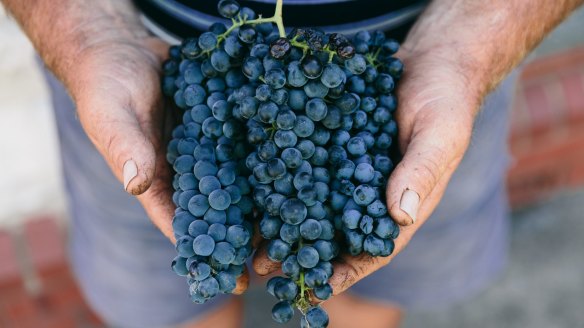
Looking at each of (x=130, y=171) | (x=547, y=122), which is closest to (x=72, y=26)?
(x=130, y=171)

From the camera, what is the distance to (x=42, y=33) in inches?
54.6

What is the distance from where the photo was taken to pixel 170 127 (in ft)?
4.24

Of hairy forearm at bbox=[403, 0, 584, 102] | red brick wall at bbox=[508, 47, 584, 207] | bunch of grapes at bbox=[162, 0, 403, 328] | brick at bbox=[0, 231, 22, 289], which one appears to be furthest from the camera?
red brick wall at bbox=[508, 47, 584, 207]

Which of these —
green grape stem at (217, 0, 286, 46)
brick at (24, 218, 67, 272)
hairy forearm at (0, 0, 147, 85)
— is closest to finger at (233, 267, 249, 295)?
green grape stem at (217, 0, 286, 46)

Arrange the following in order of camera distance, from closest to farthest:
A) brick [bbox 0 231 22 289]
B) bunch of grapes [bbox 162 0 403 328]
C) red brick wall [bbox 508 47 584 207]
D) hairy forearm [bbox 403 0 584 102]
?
bunch of grapes [bbox 162 0 403 328] < hairy forearm [bbox 403 0 584 102] < brick [bbox 0 231 22 289] < red brick wall [bbox 508 47 584 207]

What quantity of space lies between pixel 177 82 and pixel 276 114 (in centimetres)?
24

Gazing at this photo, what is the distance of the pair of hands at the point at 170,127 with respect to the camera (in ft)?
3.56

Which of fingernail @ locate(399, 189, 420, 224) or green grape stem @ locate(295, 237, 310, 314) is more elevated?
fingernail @ locate(399, 189, 420, 224)

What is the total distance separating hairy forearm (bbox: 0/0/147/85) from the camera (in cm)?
132

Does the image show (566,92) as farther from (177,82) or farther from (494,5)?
(177,82)

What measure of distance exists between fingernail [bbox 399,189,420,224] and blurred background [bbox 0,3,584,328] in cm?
124

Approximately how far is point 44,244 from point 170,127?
1016 millimetres

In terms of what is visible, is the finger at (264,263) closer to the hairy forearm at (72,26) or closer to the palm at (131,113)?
the palm at (131,113)

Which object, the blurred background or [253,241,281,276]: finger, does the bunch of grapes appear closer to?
[253,241,281,276]: finger
